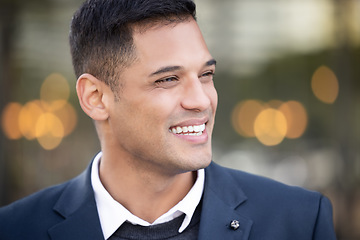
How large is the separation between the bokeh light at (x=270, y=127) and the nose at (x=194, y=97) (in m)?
8.14

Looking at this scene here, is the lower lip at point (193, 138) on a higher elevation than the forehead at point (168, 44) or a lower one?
lower

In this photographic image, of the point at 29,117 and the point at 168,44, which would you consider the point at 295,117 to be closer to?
the point at 29,117

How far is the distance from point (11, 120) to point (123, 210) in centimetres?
734

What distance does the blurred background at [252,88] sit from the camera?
852cm

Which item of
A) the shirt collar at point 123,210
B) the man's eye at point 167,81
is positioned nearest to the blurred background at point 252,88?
the shirt collar at point 123,210

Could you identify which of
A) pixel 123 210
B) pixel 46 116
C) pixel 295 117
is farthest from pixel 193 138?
pixel 46 116

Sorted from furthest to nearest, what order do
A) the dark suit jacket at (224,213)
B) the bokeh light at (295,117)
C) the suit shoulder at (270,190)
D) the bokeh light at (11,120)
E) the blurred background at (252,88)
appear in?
the bokeh light at (295,117), the bokeh light at (11,120), the blurred background at (252,88), the suit shoulder at (270,190), the dark suit jacket at (224,213)

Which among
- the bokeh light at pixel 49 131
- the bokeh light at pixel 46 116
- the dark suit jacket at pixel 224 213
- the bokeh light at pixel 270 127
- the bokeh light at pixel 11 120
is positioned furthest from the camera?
the bokeh light at pixel 49 131

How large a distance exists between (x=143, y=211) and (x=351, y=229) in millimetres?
6378

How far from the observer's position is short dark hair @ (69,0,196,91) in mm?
2197

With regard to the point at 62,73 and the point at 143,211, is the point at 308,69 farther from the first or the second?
the point at 143,211

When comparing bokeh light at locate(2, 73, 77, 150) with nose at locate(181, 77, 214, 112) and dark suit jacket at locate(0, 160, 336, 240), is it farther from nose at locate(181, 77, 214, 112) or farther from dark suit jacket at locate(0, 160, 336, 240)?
nose at locate(181, 77, 214, 112)

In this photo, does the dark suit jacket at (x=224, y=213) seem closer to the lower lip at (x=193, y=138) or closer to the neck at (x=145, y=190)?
the neck at (x=145, y=190)

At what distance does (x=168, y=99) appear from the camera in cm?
216
